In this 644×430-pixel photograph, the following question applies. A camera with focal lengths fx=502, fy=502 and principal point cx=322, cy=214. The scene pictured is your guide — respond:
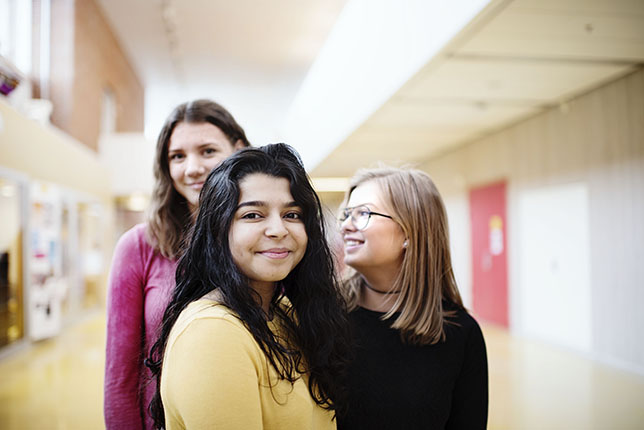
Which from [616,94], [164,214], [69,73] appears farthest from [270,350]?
[69,73]

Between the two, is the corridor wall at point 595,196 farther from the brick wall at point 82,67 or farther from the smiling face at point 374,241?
the brick wall at point 82,67

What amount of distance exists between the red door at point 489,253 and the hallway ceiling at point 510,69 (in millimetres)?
1322

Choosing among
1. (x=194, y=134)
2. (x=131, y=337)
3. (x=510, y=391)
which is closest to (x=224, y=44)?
(x=510, y=391)

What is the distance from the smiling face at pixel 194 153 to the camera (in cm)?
170

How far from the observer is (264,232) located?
1191 mm

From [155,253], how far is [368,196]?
30.6 inches

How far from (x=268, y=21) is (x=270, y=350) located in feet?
47.0

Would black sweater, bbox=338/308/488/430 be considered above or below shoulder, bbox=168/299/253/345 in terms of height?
below

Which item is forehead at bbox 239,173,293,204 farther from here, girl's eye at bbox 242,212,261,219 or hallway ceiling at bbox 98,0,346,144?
hallway ceiling at bbox 98,0,346,144

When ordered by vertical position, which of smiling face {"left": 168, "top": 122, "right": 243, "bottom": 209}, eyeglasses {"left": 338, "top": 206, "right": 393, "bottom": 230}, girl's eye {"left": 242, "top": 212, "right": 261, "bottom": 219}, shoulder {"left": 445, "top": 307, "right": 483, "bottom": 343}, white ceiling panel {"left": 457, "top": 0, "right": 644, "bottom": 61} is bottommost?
shoulder {"left": 445, "top": 307, "right": 483, "bottom": 343}

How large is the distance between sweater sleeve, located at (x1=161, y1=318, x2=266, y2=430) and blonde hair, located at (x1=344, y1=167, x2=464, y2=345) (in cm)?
78

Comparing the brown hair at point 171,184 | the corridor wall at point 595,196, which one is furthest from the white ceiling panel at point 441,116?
the brown hair at point 171,184

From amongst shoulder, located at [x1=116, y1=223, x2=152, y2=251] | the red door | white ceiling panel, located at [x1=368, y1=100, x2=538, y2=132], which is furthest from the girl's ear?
the red door

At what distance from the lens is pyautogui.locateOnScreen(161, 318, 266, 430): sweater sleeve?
1.00 metres
